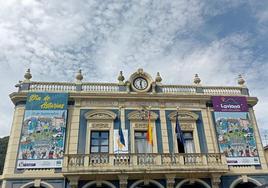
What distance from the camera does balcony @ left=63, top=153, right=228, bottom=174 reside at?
46.6ft

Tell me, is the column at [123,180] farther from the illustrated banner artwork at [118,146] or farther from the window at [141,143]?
the window at [141,143]

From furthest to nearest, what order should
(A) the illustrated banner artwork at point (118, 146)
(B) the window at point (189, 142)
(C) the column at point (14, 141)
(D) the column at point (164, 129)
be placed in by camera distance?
(B) the window at point (189, 142)
(D) the column at point (164, 129)
(A) the illustrated banner artwork at point (118, 146)
(C) the column at point (14, 141)

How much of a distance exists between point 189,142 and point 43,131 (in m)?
9.20

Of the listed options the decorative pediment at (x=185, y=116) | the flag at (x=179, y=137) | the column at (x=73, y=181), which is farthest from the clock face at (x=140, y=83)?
the column at (x=73, y=181)

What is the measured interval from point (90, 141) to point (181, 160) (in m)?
5.61

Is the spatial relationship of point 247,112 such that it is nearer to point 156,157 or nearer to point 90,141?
point 156,157

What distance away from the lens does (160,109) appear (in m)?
17.3

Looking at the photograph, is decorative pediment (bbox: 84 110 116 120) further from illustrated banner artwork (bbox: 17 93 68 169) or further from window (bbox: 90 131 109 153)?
illustrated banner artwork (bbox: 17 93 68 169)

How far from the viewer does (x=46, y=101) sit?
54.3 ft

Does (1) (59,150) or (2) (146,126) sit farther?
(2) (146,126)

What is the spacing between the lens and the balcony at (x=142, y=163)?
14.2m

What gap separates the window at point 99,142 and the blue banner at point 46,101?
2620 millimetres

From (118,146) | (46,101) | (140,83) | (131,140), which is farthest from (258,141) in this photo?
(46,101)

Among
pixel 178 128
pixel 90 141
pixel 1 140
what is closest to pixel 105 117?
pixel 90 141
